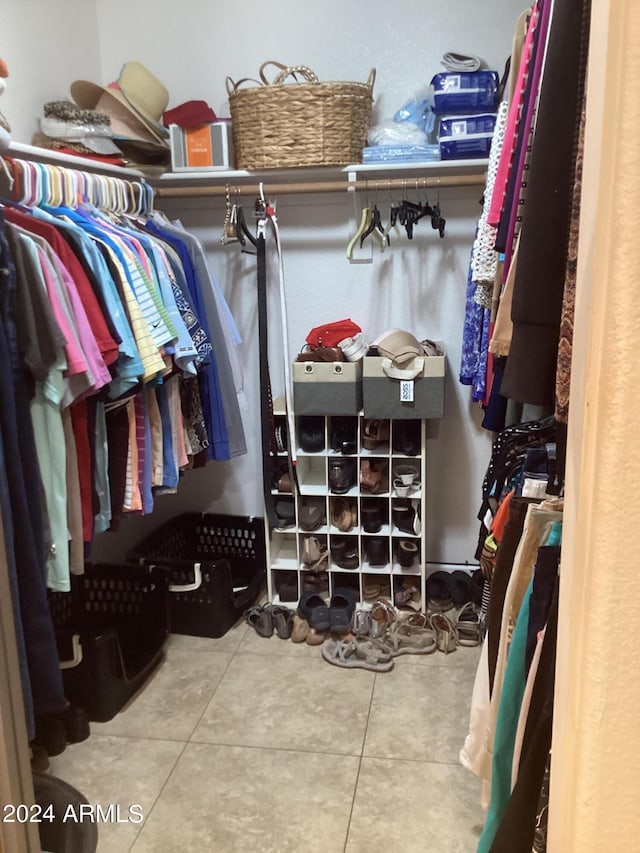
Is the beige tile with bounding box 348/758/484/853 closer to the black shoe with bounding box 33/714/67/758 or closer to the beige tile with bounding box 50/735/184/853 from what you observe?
the beige tile with bounding box 50/735/184/853

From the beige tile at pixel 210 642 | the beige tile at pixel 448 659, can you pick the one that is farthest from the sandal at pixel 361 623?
the beige tile at pixel 210 642

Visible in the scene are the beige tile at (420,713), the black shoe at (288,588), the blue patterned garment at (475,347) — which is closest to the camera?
the beige tile at (420,713)

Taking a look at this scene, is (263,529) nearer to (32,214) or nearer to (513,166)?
(32,214)

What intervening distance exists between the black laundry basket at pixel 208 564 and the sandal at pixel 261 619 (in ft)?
0.14

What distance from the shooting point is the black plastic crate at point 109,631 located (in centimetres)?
204

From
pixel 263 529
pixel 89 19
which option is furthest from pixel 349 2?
pixel 263 529

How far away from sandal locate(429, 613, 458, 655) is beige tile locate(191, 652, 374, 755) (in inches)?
11.0

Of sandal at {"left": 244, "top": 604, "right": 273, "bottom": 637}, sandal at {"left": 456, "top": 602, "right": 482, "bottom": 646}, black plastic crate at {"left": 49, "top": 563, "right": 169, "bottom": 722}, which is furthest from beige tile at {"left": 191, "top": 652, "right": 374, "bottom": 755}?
sandal at {"left": 456, "top": 602, "right": 482, "bottom": 646}

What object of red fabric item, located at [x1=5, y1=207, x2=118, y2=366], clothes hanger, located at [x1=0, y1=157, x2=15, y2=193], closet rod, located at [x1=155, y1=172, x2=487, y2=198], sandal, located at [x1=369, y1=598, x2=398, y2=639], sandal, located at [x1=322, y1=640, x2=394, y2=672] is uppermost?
clothes hanger, located at [x1=0, y1=157, x2=15, y2=193]

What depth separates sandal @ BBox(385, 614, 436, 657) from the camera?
7.84 feet

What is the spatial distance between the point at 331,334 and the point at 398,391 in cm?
36

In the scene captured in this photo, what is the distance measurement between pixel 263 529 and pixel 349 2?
195cm

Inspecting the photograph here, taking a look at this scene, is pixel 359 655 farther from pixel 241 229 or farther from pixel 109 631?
pixel 241 229

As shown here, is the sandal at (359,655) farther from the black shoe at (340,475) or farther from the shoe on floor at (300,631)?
the black shoe at (340,475)
